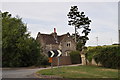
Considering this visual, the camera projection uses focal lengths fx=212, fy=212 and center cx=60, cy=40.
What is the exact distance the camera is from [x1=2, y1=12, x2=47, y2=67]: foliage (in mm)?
29812

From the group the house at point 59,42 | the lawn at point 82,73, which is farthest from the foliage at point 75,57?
the lawn at point 82,73

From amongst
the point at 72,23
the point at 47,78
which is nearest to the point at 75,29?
the point at 72,23

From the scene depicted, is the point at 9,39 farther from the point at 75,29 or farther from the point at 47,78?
the point at 75,29

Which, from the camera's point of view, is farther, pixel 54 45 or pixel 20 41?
pixel 54 45

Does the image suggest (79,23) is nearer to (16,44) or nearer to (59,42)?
(59,42)

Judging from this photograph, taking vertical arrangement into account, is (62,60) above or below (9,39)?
below

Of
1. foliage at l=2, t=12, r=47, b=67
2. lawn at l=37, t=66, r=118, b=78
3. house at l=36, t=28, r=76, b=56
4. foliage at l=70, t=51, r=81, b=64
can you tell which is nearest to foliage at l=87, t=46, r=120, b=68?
lawn at l=37, t=66, r=118, b=78

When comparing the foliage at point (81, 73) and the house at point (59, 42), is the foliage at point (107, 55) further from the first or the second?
the house at point (59, 42)

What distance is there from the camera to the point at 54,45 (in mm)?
52875

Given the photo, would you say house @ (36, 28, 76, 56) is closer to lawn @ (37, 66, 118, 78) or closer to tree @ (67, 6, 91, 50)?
tree @ (67, 6, 91, 50)

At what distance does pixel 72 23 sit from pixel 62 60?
17.8 meters

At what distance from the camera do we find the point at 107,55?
2570cm

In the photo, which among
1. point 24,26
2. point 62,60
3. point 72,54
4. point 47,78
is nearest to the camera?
point 47,78

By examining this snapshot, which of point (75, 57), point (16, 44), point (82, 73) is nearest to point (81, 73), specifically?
point (82, 73)
